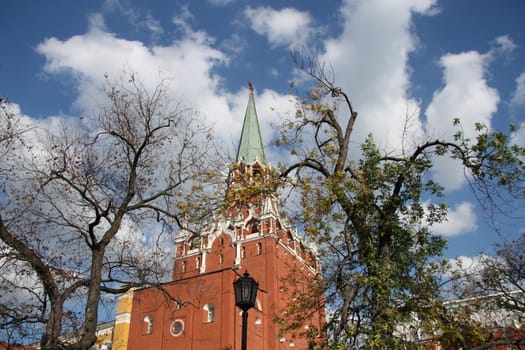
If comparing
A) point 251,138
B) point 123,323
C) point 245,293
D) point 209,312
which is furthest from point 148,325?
point 245,293

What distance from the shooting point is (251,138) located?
1752 inches

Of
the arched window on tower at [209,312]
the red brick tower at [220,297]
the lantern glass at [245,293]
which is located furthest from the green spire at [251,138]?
the lantern glass at [245,293]

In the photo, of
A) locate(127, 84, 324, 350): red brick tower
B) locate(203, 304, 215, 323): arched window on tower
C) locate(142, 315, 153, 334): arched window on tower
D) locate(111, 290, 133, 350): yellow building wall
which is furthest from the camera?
locate(111, 290, 133, 350): yellow building wall

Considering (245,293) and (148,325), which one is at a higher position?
(148,325)

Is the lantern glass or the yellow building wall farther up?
the yellow building wall

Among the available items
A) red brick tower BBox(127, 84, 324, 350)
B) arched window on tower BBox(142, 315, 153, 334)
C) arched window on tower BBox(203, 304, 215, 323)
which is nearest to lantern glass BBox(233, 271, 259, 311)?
red brick tower BBox(127, 84, 324, 350)

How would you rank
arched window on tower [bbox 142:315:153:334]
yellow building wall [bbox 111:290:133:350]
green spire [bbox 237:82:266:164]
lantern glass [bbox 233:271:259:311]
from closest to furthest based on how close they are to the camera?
1. lantern glass [bbox 233:271:259:311]
2. arched window on tower [bbox 142:315:153:334]
3. yellow building wall [bbox 111:290:133:350]
4. green spire [bbox 237:82:266:164]

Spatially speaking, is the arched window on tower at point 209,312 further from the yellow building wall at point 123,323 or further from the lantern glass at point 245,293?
the lantern glass at point 245,293

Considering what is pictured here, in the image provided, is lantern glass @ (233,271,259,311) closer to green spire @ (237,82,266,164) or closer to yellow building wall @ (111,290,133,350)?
yellow building wall @ (111,290,133,350)

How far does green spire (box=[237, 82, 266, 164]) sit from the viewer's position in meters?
41.8

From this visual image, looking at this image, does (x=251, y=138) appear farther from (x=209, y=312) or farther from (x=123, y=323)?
(x=123, y=323)

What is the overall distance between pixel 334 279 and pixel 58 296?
6546mm

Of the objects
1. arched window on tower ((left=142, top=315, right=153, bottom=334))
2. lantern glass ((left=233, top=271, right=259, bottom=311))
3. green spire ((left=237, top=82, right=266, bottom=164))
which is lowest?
lantern glass ((left=233, top=271, right=259, bottom=311))

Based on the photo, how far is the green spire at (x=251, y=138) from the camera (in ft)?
137
